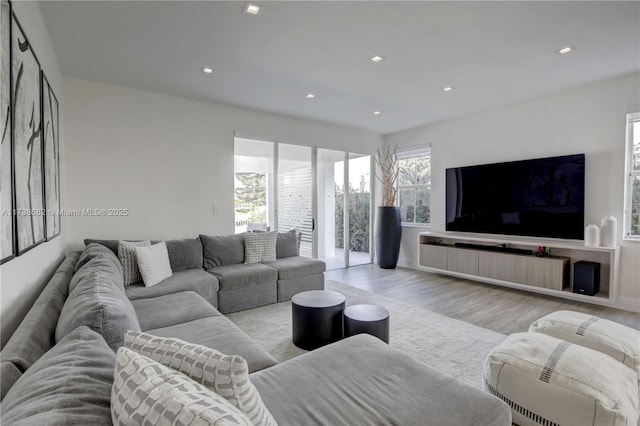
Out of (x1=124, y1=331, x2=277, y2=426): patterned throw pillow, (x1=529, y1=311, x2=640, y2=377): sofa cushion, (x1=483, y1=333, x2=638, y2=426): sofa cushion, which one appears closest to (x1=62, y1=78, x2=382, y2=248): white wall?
(x1=124, y1=331, x2=277, y2=426): patterned throw pillow

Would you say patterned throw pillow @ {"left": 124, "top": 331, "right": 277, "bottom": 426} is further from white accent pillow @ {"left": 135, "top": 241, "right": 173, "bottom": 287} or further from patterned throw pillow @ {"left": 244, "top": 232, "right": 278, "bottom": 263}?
patterned throw pillow @ {"left": 244, "top": 232, "right": 278, "bottom": 263}

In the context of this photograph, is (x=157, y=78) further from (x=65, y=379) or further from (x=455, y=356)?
(x=455, y=356)

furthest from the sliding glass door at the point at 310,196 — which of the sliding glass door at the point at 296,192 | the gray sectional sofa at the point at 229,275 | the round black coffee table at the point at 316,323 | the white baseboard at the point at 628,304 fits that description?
the white baseboard at the point at 628,304

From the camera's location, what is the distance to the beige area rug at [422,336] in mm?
A: 2371

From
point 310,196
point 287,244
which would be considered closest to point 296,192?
point 310,196

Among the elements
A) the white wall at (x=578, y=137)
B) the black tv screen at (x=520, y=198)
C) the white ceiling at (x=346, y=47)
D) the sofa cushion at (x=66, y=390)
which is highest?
the white ceiling at (x=346, y=47)

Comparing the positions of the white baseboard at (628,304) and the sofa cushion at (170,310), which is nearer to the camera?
the sofa cushion at (170,310)

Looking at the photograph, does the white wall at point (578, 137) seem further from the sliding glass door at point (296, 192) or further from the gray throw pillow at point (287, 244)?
the gray throw pillow at point (287, 244)

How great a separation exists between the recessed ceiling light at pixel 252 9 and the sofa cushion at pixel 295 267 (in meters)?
2.67

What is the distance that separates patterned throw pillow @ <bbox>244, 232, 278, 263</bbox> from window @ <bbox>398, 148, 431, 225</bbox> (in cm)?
304

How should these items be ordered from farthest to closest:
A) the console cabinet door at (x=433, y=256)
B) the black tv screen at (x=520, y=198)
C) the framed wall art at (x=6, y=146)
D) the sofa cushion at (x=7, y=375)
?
the console cabinet door at (x=433, y=256) < the black tv screen at (x=520, y=198) < the framed wall art at (x=6, y=146) < the sofa cushion at (x=7, y=375)

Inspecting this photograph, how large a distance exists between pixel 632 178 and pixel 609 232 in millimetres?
736

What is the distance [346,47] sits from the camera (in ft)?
9.05

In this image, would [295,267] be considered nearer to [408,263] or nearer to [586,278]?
[408,263]
